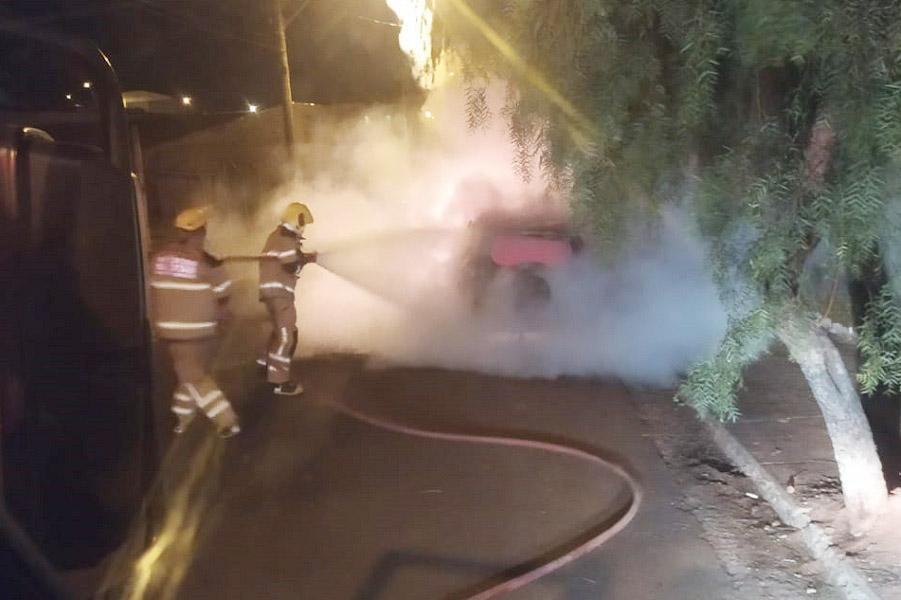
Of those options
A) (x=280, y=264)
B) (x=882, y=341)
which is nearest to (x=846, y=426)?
(x=882, y=341)

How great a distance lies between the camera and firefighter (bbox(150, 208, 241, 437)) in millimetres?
7164

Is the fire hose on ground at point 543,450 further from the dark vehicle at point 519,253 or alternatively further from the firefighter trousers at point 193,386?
the dark vehicle at point 519,253

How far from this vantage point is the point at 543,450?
723 centimetres

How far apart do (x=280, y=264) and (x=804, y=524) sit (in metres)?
5.09

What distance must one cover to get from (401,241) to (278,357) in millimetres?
7307

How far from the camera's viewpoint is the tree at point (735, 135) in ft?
13.4

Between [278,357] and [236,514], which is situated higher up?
[278,357]

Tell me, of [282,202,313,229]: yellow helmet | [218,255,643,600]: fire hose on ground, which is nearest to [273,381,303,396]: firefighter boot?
[218,255,643,600]: fire hose on ground

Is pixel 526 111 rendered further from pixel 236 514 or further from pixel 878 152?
pixel 236 514

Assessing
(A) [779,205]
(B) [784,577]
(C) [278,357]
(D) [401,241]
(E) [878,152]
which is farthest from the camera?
(D) [401,241]

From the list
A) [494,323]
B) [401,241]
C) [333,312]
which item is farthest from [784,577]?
[401,241]

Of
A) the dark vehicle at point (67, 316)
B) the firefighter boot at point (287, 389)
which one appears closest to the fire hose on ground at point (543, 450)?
the firefighter boot at point (287, 389)

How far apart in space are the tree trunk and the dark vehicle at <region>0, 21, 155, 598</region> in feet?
11.9

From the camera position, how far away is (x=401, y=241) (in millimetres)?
15891
